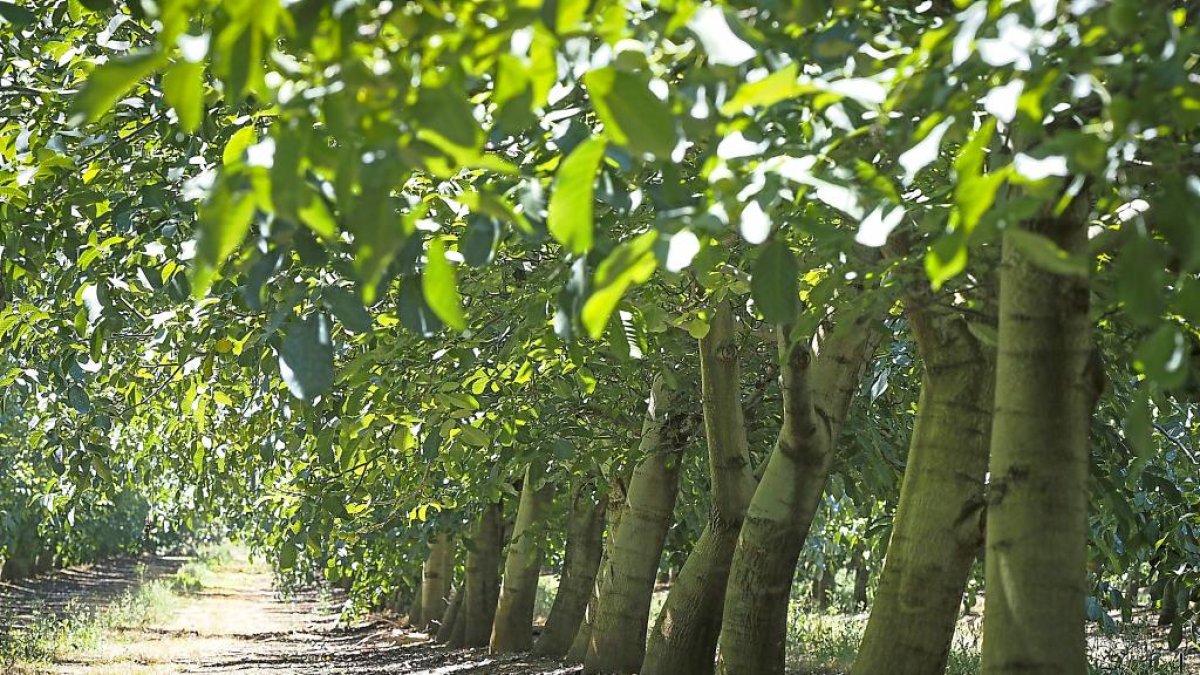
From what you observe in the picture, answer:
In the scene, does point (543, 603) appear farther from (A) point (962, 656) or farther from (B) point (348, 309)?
(B) point (348, 309)

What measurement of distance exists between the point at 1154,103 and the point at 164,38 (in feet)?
4.22

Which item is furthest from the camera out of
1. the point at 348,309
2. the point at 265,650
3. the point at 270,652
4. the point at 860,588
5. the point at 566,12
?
the point at 860,588

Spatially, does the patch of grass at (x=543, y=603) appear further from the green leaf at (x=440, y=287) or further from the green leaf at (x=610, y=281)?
the green leaf at (x=610, y=281)

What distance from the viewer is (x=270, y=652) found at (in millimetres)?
20203

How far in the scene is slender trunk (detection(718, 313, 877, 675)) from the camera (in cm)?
636

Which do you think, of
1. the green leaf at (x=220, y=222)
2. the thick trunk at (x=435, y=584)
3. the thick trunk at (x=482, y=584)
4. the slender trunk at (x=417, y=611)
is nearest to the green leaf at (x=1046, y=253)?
the green leaf at (x=220, y=222)

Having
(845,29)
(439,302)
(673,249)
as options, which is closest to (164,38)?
(439,302)

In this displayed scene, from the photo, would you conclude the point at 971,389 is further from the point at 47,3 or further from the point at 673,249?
the point at 47,3

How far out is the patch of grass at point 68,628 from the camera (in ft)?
56.0

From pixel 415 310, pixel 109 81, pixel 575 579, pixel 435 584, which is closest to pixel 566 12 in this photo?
pixel 109 81

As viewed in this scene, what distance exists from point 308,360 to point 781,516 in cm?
428

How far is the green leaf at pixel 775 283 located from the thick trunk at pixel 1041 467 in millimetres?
1060

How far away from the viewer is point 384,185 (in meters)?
1.66

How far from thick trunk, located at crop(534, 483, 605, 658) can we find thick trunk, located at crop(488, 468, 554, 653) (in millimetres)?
341
